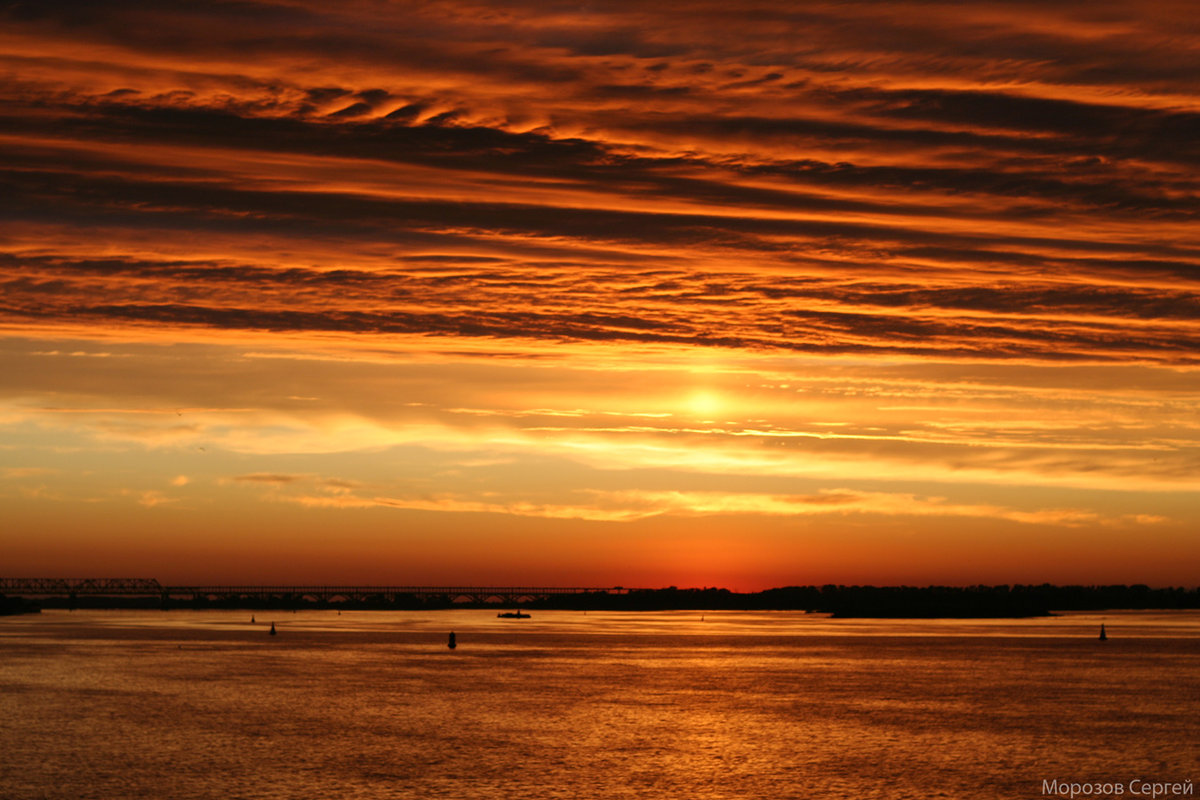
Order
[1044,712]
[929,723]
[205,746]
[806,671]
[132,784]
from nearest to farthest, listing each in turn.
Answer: [132,784] → [205,746] → [929,723] → [1044,712] → [806,671]

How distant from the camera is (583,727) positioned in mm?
53531

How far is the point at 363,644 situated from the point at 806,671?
60798mm

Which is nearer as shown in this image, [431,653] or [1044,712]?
[1044,712]

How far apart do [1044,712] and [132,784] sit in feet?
137

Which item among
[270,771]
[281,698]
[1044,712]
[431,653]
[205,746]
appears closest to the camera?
[270,771]

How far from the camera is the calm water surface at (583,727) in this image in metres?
39.3

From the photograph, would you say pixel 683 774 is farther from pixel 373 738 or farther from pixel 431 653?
pixel 431 653

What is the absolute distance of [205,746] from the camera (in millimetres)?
46719

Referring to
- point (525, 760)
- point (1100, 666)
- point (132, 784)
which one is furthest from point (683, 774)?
point (1100, 666)

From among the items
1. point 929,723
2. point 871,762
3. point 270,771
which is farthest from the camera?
point 929,723

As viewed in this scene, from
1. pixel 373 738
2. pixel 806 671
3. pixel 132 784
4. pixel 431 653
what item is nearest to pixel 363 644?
pixel 431 653

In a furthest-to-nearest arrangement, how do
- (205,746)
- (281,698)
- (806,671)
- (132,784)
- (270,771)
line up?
(806,671)
(281,698)
(205,746)
(270,771)
(132,784)

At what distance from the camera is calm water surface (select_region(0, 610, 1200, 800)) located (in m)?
39.3

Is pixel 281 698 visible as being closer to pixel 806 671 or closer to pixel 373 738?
pixel 373 738
